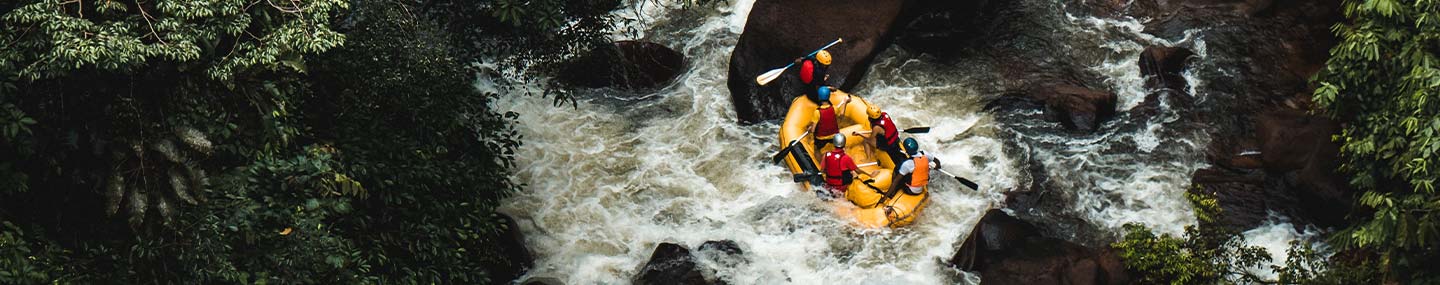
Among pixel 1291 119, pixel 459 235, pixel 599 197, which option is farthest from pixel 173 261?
pixel 1291 119

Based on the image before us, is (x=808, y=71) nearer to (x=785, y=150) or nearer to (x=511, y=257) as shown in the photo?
(x=785, y=150)

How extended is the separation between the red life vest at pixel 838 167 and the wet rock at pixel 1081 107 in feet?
8.99

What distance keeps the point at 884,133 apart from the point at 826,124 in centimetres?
68

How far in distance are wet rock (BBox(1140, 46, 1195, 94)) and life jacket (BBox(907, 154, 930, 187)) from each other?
3495 mm

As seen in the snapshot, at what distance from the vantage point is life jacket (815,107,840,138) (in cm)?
1138

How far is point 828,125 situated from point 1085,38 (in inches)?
163

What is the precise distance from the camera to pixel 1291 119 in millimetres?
11336

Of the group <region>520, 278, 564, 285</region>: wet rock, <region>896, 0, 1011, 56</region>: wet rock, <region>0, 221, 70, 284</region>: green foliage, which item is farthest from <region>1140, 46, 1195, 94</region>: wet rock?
<region>0, 221, 70, 284</region>: green foliage

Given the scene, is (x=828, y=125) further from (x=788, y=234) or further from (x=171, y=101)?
(x=171, y=101)

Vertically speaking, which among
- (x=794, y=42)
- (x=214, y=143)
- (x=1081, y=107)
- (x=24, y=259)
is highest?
(x=794, y=42)

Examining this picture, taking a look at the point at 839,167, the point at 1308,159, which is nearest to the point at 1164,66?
the point at 1308,159

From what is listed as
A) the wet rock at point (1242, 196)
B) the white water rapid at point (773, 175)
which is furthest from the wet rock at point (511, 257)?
the wet rock at point (1242, 196)

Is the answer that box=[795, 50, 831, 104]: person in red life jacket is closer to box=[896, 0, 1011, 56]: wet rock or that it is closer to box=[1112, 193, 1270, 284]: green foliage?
box=[896, 0, 1011, 56]: wet rock

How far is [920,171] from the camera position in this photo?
426 inches
